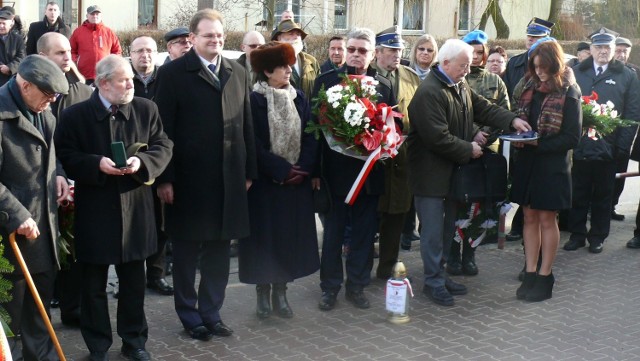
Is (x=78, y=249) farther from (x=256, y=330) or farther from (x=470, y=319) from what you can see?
(x=470, y=319)

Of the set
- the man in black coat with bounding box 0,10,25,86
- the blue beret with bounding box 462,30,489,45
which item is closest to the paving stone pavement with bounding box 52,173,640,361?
the blue beret with bounding box 462,30,489,45

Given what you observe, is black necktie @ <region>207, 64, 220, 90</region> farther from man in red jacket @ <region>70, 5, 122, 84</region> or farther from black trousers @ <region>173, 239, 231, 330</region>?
man in red jacket @ <region>70, 5, 122, 84</region>

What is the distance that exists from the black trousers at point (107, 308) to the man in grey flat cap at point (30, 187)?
297 mm

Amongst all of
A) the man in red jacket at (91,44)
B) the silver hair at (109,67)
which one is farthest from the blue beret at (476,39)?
the man in red jacket at (91,44)

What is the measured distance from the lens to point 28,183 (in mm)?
5699

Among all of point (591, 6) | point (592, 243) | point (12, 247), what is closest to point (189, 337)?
point (12, 247)

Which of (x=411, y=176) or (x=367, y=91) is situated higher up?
(x=367, y=91)

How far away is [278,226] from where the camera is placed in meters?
7.30

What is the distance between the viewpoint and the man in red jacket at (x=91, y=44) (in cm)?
1435

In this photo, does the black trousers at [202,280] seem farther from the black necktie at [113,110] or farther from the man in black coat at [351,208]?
the black necktie at [113,110]

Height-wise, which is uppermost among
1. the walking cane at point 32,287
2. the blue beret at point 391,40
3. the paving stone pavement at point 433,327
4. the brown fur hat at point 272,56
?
the blue beret at point 391,40

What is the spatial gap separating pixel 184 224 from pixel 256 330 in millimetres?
970

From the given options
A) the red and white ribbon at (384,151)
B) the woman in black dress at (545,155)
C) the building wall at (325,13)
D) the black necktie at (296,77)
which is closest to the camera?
the red and white ribbon at (384,151)

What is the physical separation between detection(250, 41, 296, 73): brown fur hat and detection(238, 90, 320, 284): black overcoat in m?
0.23
